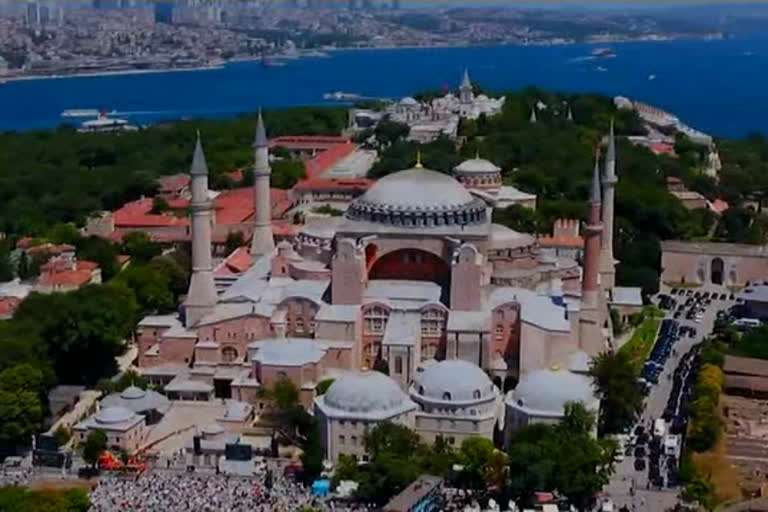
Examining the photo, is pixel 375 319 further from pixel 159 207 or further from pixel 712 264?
pixel 159 207

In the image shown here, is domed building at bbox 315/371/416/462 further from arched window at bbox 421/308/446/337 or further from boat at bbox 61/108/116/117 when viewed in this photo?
boat at bbox 61/108/116/117

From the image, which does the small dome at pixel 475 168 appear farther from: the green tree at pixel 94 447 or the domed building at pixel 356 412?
the green tree at pixel 94 447

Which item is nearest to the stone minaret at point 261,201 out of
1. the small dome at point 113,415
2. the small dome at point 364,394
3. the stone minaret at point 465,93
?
the small dome at point 113,415

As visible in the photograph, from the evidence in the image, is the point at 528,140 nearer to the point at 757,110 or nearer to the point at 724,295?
the point at 724,295

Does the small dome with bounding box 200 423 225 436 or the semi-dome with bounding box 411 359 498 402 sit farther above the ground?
the semi-dome with bounding box 411 359 498 402

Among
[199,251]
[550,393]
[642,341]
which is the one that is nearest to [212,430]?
[199,251]

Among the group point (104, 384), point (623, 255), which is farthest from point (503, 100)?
point (104, 384)

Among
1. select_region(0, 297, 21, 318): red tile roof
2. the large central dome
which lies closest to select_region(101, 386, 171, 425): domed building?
the large central dome

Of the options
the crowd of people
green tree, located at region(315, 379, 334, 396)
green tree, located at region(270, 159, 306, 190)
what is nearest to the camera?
the crowd of people
